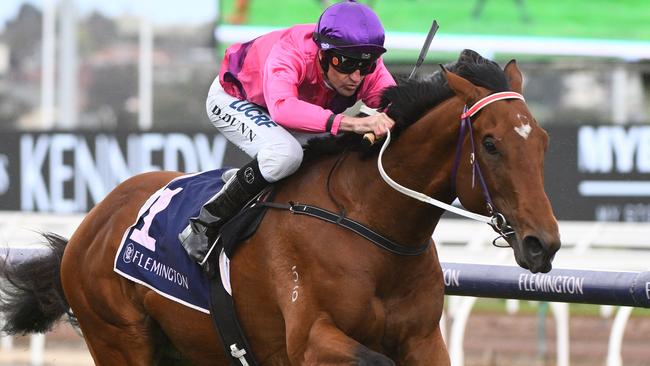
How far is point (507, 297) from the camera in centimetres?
514

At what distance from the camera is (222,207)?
14.6 feet

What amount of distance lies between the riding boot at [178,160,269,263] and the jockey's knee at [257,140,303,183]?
60mm

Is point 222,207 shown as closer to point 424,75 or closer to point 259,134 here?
point 259,134

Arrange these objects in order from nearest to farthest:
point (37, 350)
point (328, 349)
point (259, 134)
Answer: point (328, 349) < point (259, 134) < point (37, 350)

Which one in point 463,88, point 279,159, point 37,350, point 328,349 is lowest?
point 37,350

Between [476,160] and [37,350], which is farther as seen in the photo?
[37,350]

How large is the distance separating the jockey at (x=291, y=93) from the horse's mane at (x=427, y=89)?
0.06 metres

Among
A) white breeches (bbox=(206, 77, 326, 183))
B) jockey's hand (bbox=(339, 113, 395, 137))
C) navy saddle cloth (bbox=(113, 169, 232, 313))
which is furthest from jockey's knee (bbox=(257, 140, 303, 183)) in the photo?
navy saddle cloth (bbox=(113, 169, 232, 313))

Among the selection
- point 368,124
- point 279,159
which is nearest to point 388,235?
point 368,124

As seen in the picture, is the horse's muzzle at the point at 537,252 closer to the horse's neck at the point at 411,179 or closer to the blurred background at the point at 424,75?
the horse's neck at the point at 411,179

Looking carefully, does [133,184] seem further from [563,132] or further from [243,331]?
[563,132]

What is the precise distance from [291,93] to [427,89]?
482mm

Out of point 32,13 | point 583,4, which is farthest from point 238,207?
point 32,13

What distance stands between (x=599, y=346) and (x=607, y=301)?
4.44m
